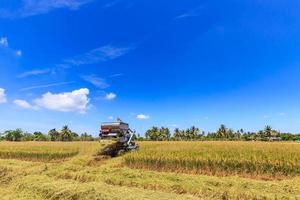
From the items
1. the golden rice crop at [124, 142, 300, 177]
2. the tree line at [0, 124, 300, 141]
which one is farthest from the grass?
the tree line at [0, 124, 300, 141]

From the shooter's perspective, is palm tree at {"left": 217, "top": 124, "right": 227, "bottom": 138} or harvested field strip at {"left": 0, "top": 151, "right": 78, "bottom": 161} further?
palm tree at {"left": 217, "top": 124, "right": 227, "bottom": 138}

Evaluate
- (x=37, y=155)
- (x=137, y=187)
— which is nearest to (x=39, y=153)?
(x=37, y=155)

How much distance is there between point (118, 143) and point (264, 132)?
7468 centimetres

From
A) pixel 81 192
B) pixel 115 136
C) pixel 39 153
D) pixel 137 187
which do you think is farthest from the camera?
pixel 39 153

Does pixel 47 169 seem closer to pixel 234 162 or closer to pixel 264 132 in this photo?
pixel 234 162

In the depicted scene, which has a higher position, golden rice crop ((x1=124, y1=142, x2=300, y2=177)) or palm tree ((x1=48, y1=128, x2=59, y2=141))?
palm tree ((x1=48, y1=128, x2=59, y2=141))

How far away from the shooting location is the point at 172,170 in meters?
13.9

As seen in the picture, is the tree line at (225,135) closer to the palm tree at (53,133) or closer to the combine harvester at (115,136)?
the palm tree at (53,133)

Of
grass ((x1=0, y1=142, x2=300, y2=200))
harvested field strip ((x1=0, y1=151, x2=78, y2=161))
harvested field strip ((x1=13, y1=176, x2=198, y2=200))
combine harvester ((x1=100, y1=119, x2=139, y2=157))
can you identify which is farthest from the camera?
harvested field strip ((x1=0, y1=151, x2=78, y2=161))

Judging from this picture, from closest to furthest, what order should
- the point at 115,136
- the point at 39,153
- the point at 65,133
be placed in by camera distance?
the point at 115,136 → the point at 39,153 → the point at 65,133

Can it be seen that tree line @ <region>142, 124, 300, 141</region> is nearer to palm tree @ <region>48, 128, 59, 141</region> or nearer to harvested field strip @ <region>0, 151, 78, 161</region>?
palm tree @ <region>48, 128, 59, 141</region>

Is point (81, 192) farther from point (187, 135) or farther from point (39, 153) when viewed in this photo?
point (187, 135)

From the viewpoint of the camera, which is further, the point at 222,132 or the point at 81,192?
the point at 222,132

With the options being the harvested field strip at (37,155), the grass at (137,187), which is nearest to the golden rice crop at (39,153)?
the harvested field strip at (37,155)
